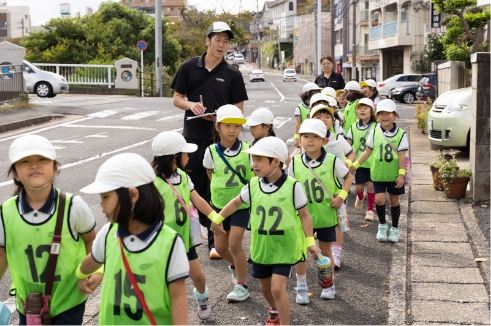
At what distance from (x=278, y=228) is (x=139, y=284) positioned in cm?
190

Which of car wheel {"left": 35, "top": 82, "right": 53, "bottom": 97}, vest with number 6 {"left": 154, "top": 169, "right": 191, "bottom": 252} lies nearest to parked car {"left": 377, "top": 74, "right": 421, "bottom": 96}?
car wheel {"left": 35, "top": 82, "right": 53, "bottom": 97}

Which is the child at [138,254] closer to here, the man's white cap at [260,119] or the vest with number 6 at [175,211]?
the vest with number 6 at [175,211]

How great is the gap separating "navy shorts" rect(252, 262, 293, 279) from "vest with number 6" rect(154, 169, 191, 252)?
51cm

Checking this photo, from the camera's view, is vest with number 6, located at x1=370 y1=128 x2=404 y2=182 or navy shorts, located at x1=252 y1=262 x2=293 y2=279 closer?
navy shorts, located at x1=252 y1=262 x2=293 y2=279

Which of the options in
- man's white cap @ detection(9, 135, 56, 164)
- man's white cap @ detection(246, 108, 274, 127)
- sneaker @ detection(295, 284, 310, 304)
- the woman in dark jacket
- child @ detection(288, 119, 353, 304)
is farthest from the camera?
the woman in dark jacket

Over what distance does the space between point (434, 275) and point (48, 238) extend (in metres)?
3.96

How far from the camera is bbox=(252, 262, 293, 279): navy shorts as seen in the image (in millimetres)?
5117

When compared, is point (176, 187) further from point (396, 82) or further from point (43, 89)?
point (396, 82)

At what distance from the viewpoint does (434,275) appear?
678 centimetres

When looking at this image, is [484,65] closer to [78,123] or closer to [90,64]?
[78,123]

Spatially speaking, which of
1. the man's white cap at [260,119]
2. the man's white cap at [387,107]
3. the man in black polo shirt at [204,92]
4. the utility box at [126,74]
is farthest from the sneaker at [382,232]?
the utility box at [126,74]

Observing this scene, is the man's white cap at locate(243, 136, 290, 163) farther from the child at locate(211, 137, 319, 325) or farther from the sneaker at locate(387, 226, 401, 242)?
the sneaker at locate(387, 226, 401, 242)

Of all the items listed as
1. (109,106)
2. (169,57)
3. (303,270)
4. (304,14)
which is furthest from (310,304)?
(304,14)

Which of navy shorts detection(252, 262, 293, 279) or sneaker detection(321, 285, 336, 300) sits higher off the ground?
navy shorts detection(252, 262, 293, 279)
